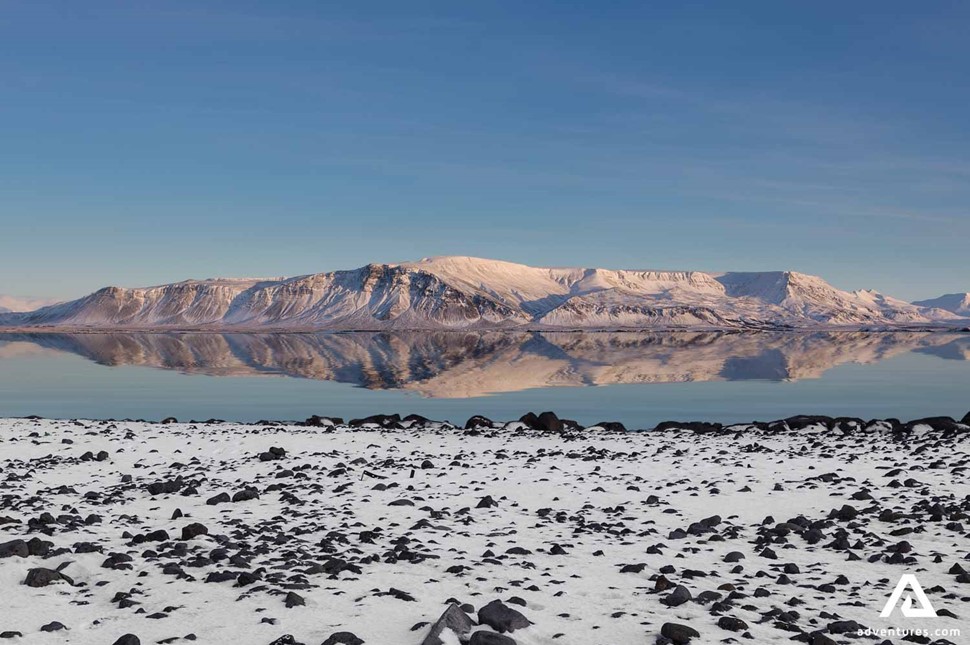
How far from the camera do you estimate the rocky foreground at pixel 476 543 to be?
9562 millimetres

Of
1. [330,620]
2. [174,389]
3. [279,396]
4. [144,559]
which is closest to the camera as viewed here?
[330,620]

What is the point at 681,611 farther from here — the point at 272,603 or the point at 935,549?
the point at 935,549

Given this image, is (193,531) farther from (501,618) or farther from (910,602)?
(910,602)

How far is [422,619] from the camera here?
966 cm

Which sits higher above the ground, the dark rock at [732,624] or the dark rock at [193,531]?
the dark rock at [732,624]

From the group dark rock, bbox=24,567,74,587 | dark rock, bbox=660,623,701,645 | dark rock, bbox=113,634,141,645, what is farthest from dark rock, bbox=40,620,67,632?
dark rock, bbox=660,623,701,645

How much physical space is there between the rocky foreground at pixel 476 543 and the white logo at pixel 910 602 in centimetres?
15

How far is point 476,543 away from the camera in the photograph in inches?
549

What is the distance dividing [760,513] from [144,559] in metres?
11.6

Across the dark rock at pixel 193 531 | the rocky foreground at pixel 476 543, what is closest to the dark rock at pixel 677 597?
the rocky foreground at pixel 476 543

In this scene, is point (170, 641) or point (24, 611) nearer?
point (170, 641)

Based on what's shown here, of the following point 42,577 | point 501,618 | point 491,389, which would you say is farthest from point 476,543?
point 491,389

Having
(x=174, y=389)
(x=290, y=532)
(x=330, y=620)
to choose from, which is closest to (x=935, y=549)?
(x=330, y=620)

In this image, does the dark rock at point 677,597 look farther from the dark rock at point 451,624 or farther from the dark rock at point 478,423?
the dark rock at point 478,423
